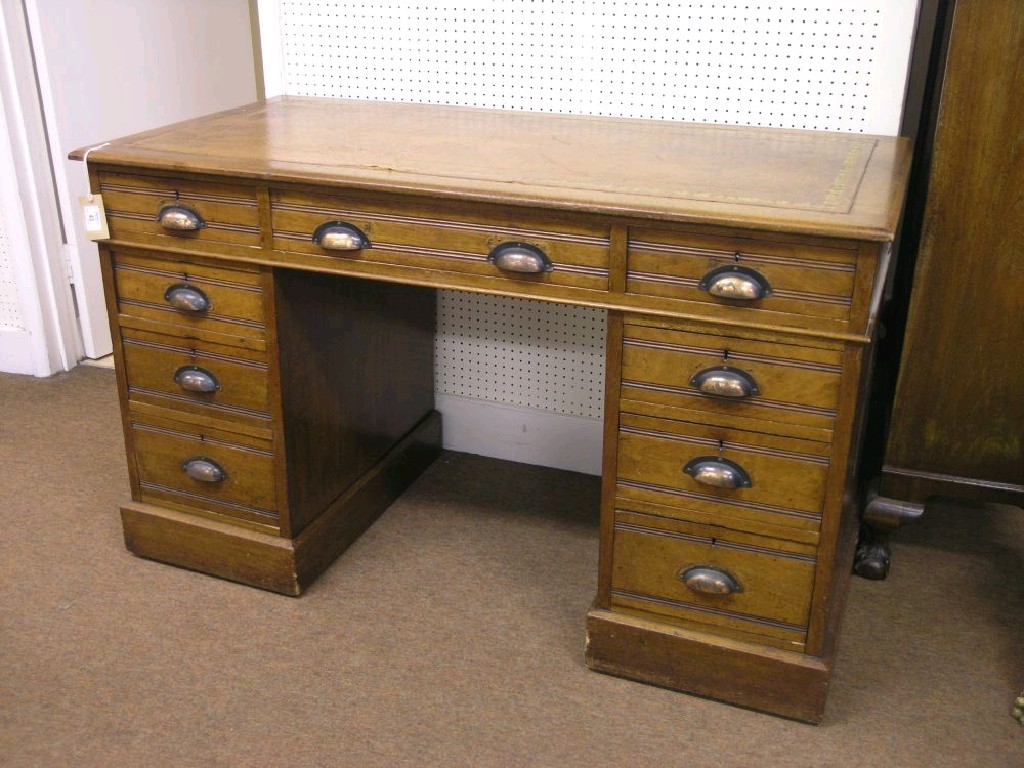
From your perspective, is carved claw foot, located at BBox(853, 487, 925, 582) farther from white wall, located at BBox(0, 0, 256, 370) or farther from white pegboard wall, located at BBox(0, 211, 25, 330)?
white pegboard wall, located at BBox(0, 211, 25, 330)

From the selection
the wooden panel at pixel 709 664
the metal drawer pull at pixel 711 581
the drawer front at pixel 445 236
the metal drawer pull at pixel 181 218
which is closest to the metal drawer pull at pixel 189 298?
the metal drawer pull at pixel 181 218

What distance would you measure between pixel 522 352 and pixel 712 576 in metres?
1.09

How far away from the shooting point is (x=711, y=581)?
213 centimetres

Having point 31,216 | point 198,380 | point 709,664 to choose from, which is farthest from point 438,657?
point 31,216

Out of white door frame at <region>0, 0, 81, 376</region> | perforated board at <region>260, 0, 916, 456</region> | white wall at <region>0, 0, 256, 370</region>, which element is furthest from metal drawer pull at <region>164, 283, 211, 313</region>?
white door frame at <region>0, 0, 81, 376</region>

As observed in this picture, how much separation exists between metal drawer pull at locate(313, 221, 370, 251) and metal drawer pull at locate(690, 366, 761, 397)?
28.7 inches

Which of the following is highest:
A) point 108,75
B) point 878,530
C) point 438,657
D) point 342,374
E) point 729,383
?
point 108,75

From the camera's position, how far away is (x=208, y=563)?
2611 mm

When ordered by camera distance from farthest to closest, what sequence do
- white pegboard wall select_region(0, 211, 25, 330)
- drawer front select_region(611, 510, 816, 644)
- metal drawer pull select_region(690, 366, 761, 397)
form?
white pegboard wall select_region(0, 211, 25, 330), drawer front select_region(611, 510, 816, 644), metal drawer pull select_region(690, 366, 761, 397)

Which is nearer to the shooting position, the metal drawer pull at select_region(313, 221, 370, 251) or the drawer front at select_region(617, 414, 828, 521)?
the drawer front at select_region(617, 414, 828, 521)

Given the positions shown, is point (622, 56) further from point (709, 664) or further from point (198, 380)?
point (709, 664)

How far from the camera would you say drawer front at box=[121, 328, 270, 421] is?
2.40 m

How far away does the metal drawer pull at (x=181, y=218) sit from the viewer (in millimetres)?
2273

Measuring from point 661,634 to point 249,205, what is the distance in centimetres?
123
